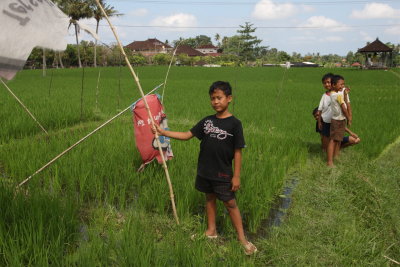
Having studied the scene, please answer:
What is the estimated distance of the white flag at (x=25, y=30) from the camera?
4.71ft

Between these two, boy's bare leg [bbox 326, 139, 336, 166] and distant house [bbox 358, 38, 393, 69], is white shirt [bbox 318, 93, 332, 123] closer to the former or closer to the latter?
boy's bare leg [bbox 326, 139, 336, 166]

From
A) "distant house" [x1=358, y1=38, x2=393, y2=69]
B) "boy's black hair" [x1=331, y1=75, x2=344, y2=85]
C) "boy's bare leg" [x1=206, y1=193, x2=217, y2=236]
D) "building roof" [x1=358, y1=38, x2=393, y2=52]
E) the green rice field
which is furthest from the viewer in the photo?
"distant house" [x1=358, y1=38, x2=393, y2=69]

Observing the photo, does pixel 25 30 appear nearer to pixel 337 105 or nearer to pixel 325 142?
pixel 337 105

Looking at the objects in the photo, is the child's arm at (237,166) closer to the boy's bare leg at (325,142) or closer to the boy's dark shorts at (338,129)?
the boy's dark shorts at (338,129)

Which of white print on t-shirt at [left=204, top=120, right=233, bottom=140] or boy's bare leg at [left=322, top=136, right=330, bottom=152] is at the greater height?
white print on t-shirt at [left=204, top=120, right=233, bottom=140]

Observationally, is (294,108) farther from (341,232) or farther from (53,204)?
(53,204)

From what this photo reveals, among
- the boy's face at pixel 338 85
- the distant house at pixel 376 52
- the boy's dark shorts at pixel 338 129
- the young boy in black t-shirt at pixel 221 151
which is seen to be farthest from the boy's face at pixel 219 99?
the distant house at pixel 376 52

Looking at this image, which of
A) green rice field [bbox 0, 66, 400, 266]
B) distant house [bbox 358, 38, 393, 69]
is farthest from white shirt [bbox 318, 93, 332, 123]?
distant house [bbox 358, 38, 393, 69]

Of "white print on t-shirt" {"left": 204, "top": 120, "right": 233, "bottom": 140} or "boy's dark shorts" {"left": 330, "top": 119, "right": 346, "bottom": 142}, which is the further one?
"boy's dark shorts" {"left": 330, "top": 119, "right": 346, "bottom": 142}

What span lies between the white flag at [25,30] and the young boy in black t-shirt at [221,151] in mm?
853

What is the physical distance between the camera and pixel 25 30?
1.55m

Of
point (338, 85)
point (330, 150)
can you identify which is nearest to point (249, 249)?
point (330, 150)

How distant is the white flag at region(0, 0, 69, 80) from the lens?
56.5 inches

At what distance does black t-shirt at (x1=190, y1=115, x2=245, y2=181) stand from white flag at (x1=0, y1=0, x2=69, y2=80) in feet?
3.47
